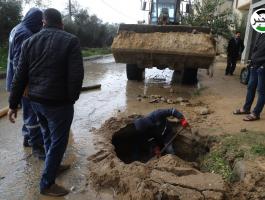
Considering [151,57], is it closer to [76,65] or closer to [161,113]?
[161,113]

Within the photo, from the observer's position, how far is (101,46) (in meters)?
35.4

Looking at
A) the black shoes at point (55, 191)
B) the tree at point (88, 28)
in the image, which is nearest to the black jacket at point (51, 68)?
the black shoes at point (55, 191)

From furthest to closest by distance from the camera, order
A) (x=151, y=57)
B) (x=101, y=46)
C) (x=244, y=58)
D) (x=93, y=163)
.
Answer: (x=101, y=46) < (x=244, y=58) < (x=151, y=57) < (x=93, y=163)

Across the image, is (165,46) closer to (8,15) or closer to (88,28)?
(8,15)

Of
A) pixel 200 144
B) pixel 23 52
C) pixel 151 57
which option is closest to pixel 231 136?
→ pixel 200 144

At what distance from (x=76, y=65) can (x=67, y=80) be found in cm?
19

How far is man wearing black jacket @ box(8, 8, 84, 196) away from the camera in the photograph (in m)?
A: 3.47

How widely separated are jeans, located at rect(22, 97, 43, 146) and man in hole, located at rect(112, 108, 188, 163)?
4.97ft

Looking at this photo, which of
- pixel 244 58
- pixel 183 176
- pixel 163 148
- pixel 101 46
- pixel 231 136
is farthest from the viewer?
pixel 101 46

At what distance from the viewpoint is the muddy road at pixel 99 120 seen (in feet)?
13.5

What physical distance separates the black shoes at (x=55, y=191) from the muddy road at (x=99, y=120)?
0.06m

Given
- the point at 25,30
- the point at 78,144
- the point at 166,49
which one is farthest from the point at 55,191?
the point at 166,49

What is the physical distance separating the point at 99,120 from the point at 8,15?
42.0 feet

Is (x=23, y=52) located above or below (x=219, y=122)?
above
